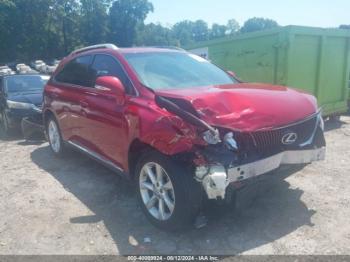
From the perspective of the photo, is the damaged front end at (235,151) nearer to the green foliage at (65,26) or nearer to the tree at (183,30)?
the green foliage at (65,26)

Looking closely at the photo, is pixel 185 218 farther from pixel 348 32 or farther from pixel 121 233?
pixel 348 32

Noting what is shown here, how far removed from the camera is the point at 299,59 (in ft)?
24.4

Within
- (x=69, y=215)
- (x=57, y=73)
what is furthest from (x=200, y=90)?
(x=57, y=73)

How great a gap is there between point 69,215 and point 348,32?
7337mm

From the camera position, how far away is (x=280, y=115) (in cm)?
332

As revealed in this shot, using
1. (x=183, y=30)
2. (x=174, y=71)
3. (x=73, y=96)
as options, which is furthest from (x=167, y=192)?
(x=183, y=30)

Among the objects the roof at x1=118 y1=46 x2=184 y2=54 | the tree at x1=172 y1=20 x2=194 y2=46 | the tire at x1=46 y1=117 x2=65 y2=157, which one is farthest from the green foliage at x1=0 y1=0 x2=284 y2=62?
the roof at x1=118 y1=46 x2=184 y2=54

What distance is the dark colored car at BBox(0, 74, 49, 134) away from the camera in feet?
27.1

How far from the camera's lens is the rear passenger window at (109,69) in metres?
4.02

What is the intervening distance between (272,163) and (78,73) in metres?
3.34

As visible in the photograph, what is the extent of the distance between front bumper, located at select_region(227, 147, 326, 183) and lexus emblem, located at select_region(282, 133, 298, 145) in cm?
10

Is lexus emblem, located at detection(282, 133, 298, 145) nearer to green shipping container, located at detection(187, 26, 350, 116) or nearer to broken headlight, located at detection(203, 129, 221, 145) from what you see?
broken headlight, located at detection(203, 129, 221, 145)

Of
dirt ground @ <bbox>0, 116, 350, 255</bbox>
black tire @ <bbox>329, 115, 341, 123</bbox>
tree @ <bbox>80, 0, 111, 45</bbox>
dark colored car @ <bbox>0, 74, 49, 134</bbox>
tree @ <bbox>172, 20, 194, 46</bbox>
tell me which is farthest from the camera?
tree @ <bbox>172, 20, 194, 46</bbox>

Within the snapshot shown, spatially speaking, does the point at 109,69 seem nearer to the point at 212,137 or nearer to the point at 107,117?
the point at 107,117
